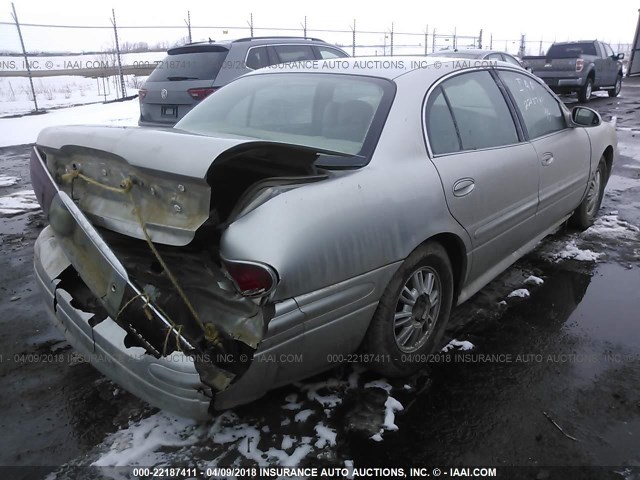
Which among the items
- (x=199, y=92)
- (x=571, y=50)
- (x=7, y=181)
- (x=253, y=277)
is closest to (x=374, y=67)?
(x=253, y=277)

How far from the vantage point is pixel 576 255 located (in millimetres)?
4352

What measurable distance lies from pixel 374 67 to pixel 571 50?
603 inches

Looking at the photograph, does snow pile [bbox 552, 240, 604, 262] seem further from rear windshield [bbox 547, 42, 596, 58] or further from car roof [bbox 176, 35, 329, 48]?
rear windshield [bbox 547, 42, 596, 58]

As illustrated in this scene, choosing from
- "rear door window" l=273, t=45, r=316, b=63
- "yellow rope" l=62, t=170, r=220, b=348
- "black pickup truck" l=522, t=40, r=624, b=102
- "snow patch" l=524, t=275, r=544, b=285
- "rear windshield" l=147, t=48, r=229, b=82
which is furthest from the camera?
"black pickup truck" l=522, t=40, r=624, b=102

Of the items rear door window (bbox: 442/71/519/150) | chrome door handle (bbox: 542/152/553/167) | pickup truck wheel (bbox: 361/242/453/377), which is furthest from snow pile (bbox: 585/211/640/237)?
pickup truck wheel (bbox: 361/242/453/377)

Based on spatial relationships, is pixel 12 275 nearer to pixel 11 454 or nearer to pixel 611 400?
pixel 11 454

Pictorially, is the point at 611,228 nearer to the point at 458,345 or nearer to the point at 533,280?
the point at 533,280

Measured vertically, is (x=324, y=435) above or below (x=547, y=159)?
below

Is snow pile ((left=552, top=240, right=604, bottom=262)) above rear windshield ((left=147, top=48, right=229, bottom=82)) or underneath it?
underneath

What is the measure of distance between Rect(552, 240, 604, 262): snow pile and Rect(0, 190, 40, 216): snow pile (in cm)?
518

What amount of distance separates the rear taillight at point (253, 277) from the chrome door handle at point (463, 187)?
4.17ft

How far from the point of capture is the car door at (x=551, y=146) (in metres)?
3.66

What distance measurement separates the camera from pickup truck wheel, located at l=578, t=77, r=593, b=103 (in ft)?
48.8

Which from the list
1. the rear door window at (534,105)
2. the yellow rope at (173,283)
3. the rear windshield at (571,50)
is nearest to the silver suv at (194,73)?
the rear door window at (534,105)
